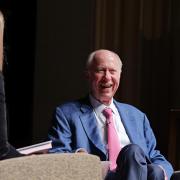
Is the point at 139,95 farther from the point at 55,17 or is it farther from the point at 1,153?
the point at 1,153

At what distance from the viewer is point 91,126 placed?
2.35 metres

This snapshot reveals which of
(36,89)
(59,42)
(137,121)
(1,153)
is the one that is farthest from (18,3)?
(1,153)

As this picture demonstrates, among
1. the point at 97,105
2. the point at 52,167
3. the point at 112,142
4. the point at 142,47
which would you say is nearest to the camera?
the point at 52,167

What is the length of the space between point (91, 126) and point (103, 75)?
291mm

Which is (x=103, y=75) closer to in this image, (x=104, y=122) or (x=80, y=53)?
(x=104, y=122)

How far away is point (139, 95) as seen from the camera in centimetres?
410

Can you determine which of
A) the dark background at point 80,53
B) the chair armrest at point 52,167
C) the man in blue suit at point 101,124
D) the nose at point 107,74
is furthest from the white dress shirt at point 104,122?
the dark background at point 80,53

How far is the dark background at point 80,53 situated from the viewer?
13.4 ft

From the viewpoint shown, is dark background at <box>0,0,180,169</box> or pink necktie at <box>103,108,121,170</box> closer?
pink necktie at <box>103,108,121,170</box>

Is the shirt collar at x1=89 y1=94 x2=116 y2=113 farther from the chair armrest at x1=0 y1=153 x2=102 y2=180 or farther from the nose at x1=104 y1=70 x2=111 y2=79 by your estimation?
the chair armrest at x1=0 y1=153 x2=102 y2=180

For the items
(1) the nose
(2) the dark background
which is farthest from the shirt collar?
(2) the dark background

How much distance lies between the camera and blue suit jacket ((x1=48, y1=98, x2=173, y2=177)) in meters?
2.26

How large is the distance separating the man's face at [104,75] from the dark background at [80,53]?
63.2 inches

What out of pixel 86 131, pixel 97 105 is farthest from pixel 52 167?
pixel 97 105
